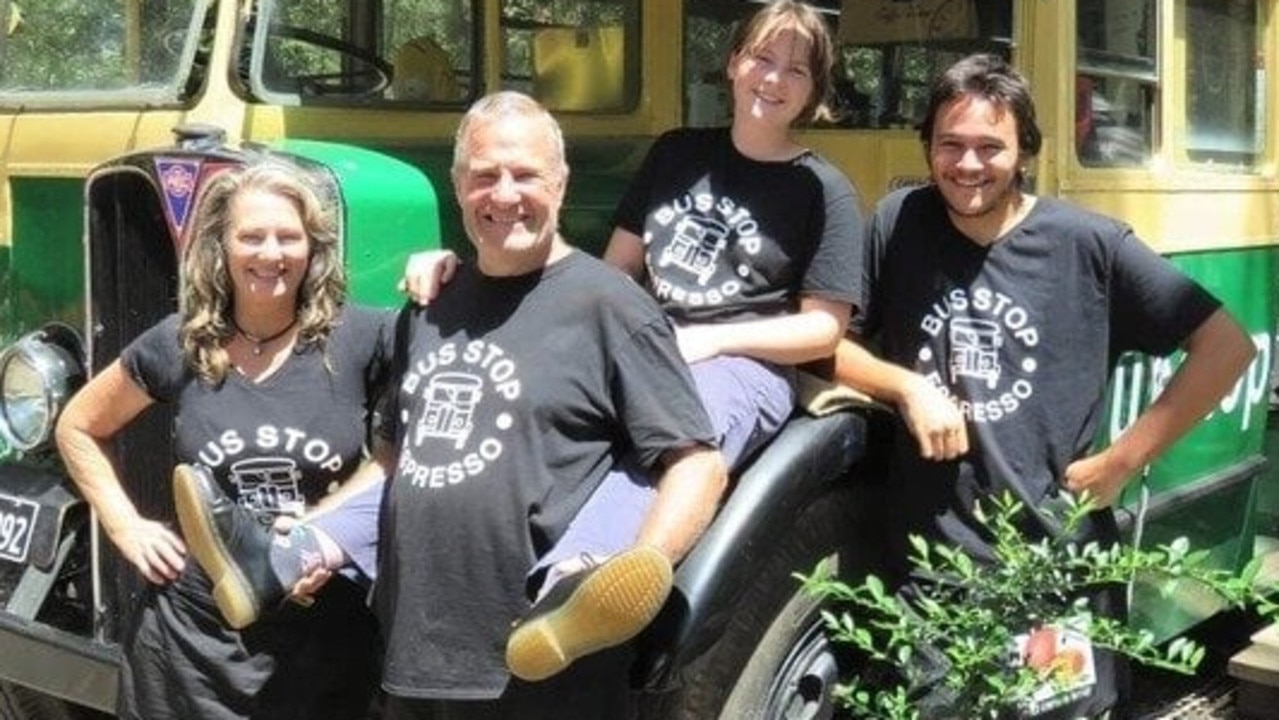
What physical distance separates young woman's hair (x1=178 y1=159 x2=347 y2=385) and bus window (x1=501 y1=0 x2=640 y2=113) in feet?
4.47

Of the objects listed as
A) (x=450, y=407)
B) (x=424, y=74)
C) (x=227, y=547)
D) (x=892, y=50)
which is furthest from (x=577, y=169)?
(x=227, y=547)

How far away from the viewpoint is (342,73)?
363 cm

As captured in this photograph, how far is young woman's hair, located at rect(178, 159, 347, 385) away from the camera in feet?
8.86

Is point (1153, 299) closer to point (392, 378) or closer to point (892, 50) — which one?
point (892, 50)

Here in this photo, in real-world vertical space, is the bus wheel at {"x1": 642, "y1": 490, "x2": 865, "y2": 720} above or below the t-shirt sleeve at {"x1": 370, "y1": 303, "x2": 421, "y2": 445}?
below

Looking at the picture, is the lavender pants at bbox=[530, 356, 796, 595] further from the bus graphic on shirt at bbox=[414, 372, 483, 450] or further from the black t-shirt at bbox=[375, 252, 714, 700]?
the bus graphic on shirt at bbox=[414, 372, 483, 450]

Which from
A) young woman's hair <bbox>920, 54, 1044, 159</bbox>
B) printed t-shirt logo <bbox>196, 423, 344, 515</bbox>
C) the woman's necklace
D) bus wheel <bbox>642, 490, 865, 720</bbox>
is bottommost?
bus wheel <bbox>642, 490, 865, 720</bbox>

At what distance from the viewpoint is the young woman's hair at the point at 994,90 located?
2971mm

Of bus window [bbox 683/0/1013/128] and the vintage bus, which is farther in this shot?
bus window [bbox 683/0/1013/128]

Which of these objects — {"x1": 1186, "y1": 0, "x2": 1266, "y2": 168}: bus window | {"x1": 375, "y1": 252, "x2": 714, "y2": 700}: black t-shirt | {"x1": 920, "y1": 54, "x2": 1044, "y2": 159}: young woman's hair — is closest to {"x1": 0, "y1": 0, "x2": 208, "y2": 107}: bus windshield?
{"x1": 375, "y1": 252, "x2": 714, "y2": 700}: black t-shirt

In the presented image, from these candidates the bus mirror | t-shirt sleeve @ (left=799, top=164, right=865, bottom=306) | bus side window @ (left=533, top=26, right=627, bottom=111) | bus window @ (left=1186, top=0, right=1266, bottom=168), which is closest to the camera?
t-shirt sleeve @ (left=799, top=164, right=865, bottom=306)

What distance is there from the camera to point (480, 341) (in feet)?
8.18

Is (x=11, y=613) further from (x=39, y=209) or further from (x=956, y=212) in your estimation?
(x=956, y=212)

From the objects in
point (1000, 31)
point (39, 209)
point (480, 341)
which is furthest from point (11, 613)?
point (1000, 31)
